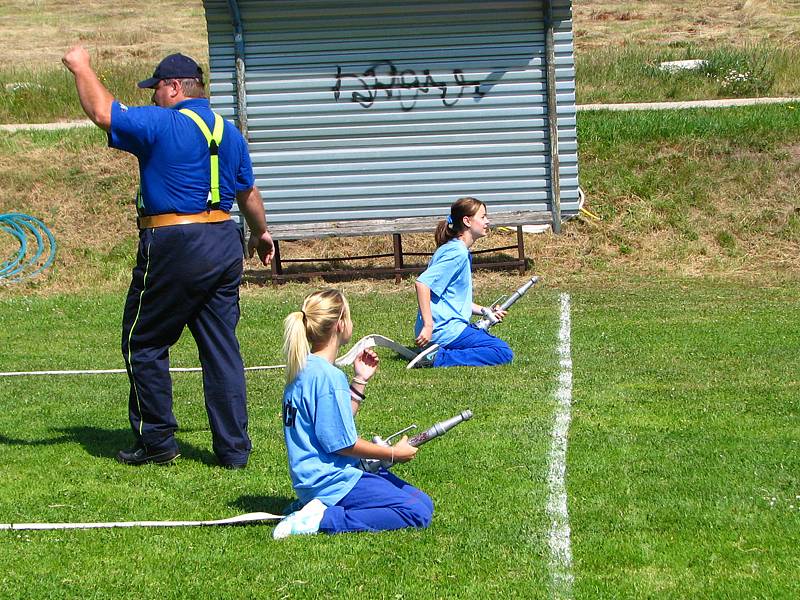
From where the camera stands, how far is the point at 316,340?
5.38 m

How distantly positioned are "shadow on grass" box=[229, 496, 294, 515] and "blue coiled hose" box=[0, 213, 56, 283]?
1077 centimetres

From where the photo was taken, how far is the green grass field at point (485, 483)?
4.80 metres

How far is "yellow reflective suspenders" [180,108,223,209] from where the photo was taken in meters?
6.40

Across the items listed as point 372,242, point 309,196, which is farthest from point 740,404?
point 372,242

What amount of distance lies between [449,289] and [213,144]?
11.6ft

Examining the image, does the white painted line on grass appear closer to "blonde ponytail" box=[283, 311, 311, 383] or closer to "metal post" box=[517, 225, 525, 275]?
"blonde ponytail" box=[283, 311, 311, 383]

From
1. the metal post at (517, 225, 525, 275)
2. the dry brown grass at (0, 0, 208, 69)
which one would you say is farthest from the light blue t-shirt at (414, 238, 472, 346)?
the dry brown grass at (0, 0, 208, 69)

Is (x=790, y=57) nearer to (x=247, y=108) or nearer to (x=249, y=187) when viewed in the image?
(x=247, y=108)

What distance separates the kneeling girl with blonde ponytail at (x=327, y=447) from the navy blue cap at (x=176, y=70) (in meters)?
1.81

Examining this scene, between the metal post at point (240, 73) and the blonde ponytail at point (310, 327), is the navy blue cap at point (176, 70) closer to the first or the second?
the blonde ponytail at point (310, 327)

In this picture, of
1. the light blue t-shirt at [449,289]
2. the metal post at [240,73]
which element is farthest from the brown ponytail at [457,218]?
the metal post at [240,73]

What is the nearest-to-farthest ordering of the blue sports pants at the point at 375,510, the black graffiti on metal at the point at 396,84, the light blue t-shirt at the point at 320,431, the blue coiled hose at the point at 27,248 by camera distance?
1. the light blue t-shirt at the point at 320,431
2. the blue sports pants at the point at 375,510
3. the black graffiti on metal at the point at 396,84
4. the blue coiled hose at the point at 27,248

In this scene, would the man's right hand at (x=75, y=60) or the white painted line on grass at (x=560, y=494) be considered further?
the man's right hand at (x=75, y=60)

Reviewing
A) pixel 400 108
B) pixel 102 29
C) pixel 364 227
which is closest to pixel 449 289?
pixel 364 227
